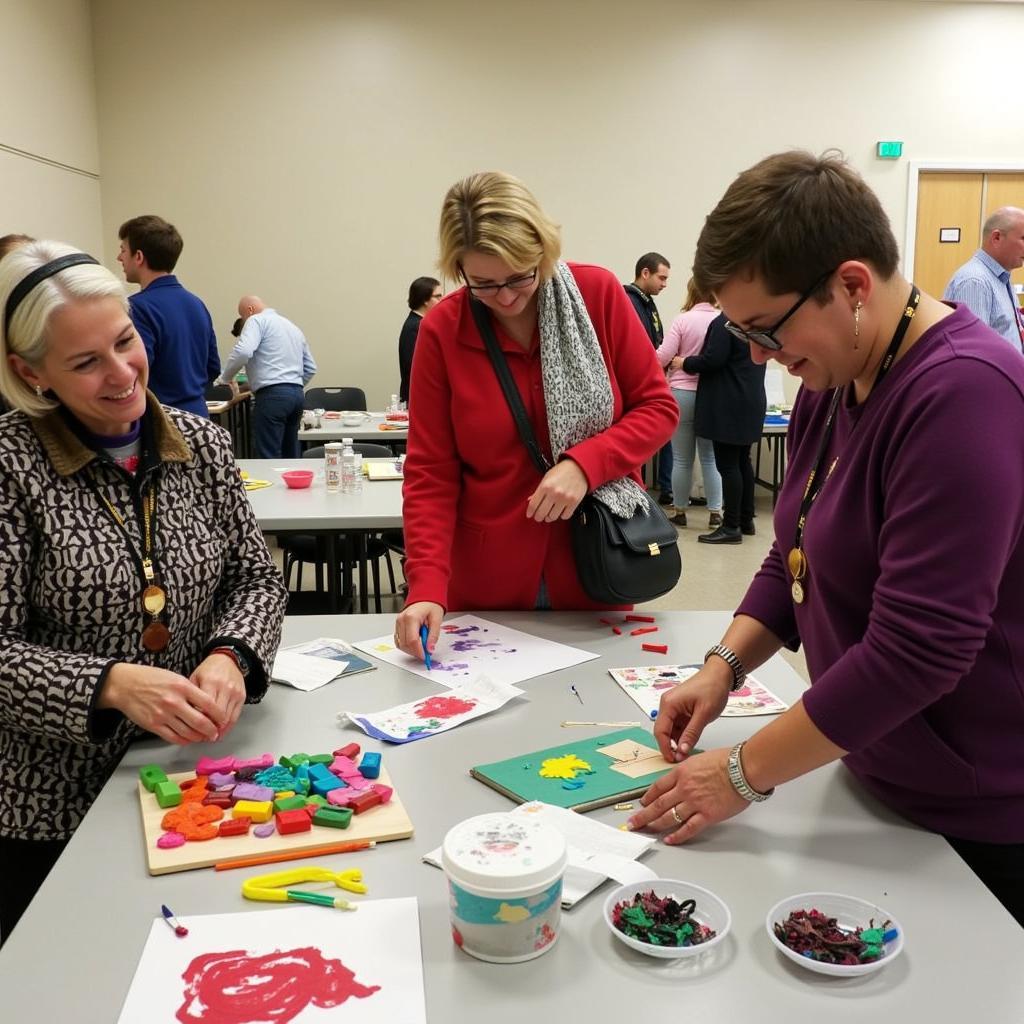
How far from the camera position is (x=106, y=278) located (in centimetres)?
146

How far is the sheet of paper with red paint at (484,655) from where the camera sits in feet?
5.72

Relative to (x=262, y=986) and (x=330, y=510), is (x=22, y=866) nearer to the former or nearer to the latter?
(x=262, y=986)

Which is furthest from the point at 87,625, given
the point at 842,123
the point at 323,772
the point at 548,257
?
the point at 842,123

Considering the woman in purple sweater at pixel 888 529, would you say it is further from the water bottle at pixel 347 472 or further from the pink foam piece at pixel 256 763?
the water bottle at pixel 347 472

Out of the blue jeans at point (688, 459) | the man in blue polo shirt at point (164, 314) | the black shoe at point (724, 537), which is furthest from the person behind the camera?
the blue jeans at point (688, 459)

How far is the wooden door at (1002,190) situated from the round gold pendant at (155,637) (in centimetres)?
839

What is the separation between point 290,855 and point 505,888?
348 mm

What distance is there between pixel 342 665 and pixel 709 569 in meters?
4.06

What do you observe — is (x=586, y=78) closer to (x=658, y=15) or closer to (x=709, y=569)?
(x=658, y=15)

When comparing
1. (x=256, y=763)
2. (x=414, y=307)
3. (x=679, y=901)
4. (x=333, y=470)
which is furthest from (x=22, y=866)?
(x=414, y=307)

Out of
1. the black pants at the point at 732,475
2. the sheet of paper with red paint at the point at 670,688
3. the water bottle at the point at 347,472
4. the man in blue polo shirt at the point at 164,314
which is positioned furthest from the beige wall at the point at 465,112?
the sheet of paper with red paint at the point at 670,688

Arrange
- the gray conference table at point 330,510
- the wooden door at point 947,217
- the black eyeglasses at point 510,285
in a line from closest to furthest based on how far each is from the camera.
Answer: the black eyeglasses at point 510,285, the gray conference table at point 330,510, the wooden door at point 947,217

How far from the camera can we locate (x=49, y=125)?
7059 mm

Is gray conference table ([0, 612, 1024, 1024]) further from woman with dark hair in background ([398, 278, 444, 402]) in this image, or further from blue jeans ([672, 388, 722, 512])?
woman with dark hair in background ([398, 278, 444, 402])
